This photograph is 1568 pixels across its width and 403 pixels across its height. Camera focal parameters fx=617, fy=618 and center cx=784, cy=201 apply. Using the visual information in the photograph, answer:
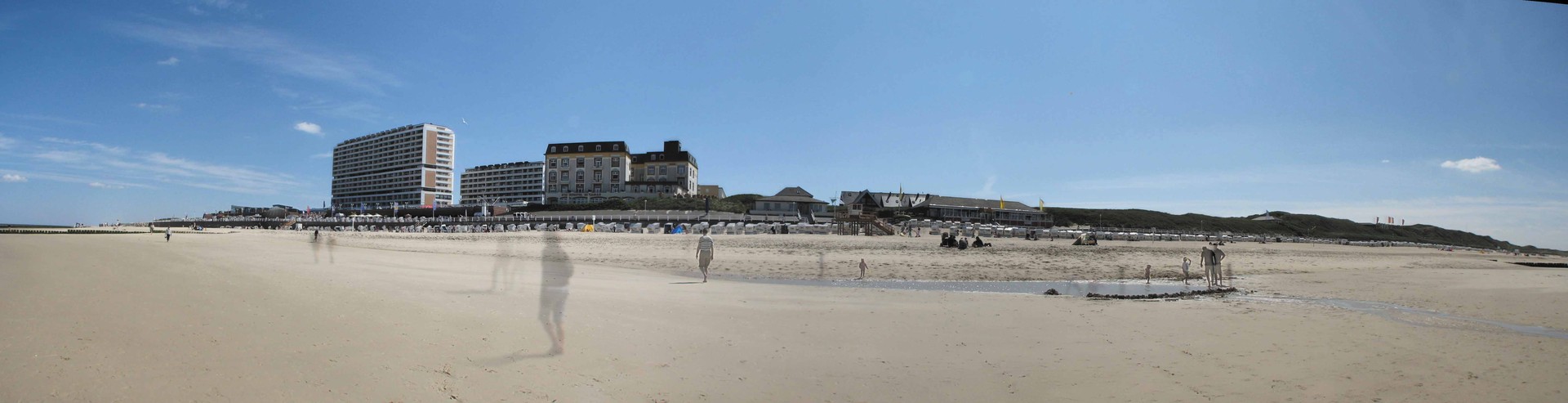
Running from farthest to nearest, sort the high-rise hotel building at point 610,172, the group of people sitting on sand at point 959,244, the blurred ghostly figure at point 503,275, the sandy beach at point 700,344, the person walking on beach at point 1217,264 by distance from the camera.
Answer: the high-rise hotel building at point 610,172 → the group of people sitting on sand at point 959,244 → the person walking on beach at point 1217,264 → the blurred ghostly figure at point 503,275 → the sandy beach at point 700,344

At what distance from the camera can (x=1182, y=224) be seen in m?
109

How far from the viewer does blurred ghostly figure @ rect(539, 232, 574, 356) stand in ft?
20.4

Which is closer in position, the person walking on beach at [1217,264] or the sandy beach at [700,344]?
the sandy beach at [700,344]

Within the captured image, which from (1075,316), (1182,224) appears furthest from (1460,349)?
(1182,224)

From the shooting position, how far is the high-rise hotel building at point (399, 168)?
115125 mm

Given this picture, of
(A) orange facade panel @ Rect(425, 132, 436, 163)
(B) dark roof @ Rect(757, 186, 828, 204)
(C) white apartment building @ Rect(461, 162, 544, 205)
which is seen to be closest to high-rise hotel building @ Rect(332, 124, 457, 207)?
(A) orange facade panel @ Rect(425, 132, 436, 163)

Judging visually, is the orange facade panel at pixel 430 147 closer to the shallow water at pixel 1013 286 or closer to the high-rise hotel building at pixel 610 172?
the high-rise hotel building at pixel 610 172

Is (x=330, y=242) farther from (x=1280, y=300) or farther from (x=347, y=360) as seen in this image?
(x=1280, y=300)

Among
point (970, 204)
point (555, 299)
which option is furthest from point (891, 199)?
point (555, 299)

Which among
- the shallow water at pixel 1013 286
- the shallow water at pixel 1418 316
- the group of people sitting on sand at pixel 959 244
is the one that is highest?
the group of people sitting on sand at pixel 959 244

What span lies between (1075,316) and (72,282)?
49.1ft

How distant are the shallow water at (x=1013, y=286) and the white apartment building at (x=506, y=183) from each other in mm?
112381

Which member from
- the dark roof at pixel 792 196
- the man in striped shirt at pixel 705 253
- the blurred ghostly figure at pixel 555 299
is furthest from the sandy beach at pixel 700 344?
the dark roof at pixel 792 196

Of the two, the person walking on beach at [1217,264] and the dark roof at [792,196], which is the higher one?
the dark roof at [792,196]
